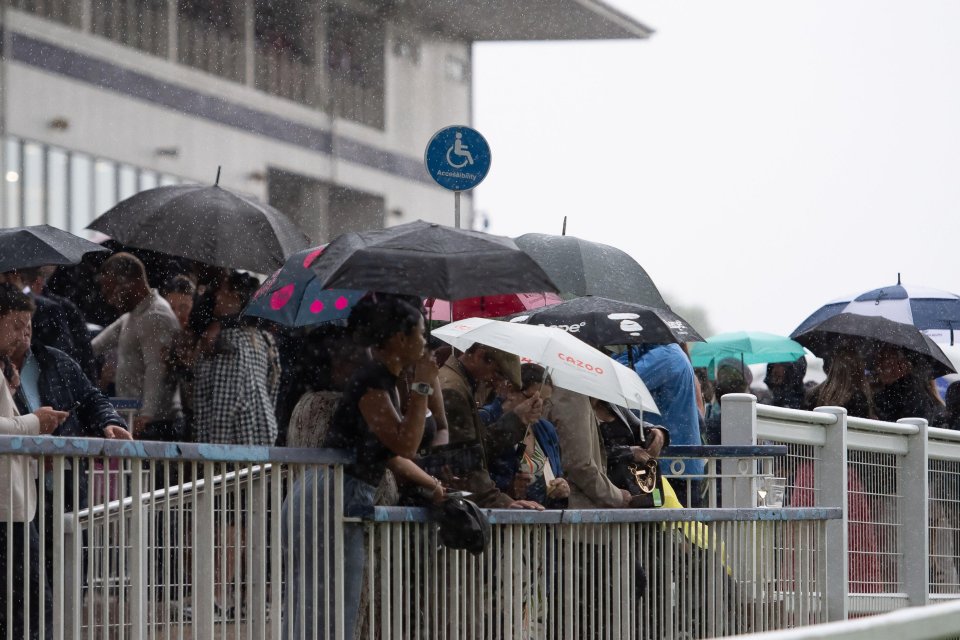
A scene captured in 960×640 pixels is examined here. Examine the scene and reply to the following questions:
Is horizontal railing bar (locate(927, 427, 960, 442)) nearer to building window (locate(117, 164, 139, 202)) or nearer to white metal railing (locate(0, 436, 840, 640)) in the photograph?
white metal railing (locate(0, 436, 840, 640))

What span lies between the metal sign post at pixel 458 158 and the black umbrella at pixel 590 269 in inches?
55.4

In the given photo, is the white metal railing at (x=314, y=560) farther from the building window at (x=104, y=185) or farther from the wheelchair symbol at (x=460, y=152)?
the building window at (x=104, y=185)

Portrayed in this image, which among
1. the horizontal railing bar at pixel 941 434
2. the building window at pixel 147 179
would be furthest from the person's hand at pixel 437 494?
the building window at pixel 147 179

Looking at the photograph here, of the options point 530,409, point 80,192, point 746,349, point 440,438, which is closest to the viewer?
point 440,438

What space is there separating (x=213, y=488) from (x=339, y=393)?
4.07ft

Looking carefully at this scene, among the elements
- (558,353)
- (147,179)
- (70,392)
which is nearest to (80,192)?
(147,179)

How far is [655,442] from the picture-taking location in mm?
7809

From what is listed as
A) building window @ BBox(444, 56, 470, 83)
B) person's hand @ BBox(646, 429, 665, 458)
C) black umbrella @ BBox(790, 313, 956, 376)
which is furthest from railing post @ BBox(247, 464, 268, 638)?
building window @ BBox(444, 56, 470, 83)

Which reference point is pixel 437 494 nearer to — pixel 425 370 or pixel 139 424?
pixel 425 370

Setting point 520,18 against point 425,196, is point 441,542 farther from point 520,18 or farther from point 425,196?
point 520,18

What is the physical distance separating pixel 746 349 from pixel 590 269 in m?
6.99

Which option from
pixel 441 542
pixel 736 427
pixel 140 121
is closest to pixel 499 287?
pixel 441 542

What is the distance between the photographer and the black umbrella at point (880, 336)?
35.9 feet

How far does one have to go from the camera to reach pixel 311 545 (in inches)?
212
